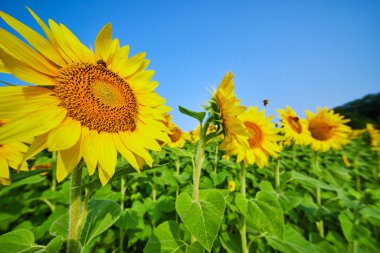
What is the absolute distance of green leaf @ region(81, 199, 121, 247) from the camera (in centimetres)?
130

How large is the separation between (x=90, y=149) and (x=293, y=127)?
3.68 metres

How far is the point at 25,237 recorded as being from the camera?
1.13 m

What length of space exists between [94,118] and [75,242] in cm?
63

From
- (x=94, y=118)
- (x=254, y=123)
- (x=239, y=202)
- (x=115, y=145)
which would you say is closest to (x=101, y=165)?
(x=115, y=145)

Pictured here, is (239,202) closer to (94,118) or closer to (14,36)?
(94,118)

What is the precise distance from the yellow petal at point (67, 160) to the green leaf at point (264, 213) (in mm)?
1357

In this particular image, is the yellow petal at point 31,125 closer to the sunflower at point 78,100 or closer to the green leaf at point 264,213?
the sunflower at point 78,100

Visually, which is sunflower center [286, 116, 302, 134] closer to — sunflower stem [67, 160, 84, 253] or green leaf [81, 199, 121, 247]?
green leaf [81, 199, 121, 247]

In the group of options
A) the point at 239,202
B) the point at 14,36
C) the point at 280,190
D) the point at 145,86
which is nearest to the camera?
the point at 14,36

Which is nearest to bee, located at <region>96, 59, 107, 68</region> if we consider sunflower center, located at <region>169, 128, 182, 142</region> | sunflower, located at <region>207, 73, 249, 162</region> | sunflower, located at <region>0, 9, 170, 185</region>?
sunflower, located at <region>0, 9, 170, 185</region>

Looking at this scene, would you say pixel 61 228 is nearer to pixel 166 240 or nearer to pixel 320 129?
pixel 166 240

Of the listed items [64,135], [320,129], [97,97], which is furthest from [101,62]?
[320,129]

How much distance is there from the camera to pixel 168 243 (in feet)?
5.32

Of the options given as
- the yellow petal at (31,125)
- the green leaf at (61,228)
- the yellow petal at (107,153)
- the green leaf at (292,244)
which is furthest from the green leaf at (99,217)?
the green leaf at (292,244)
